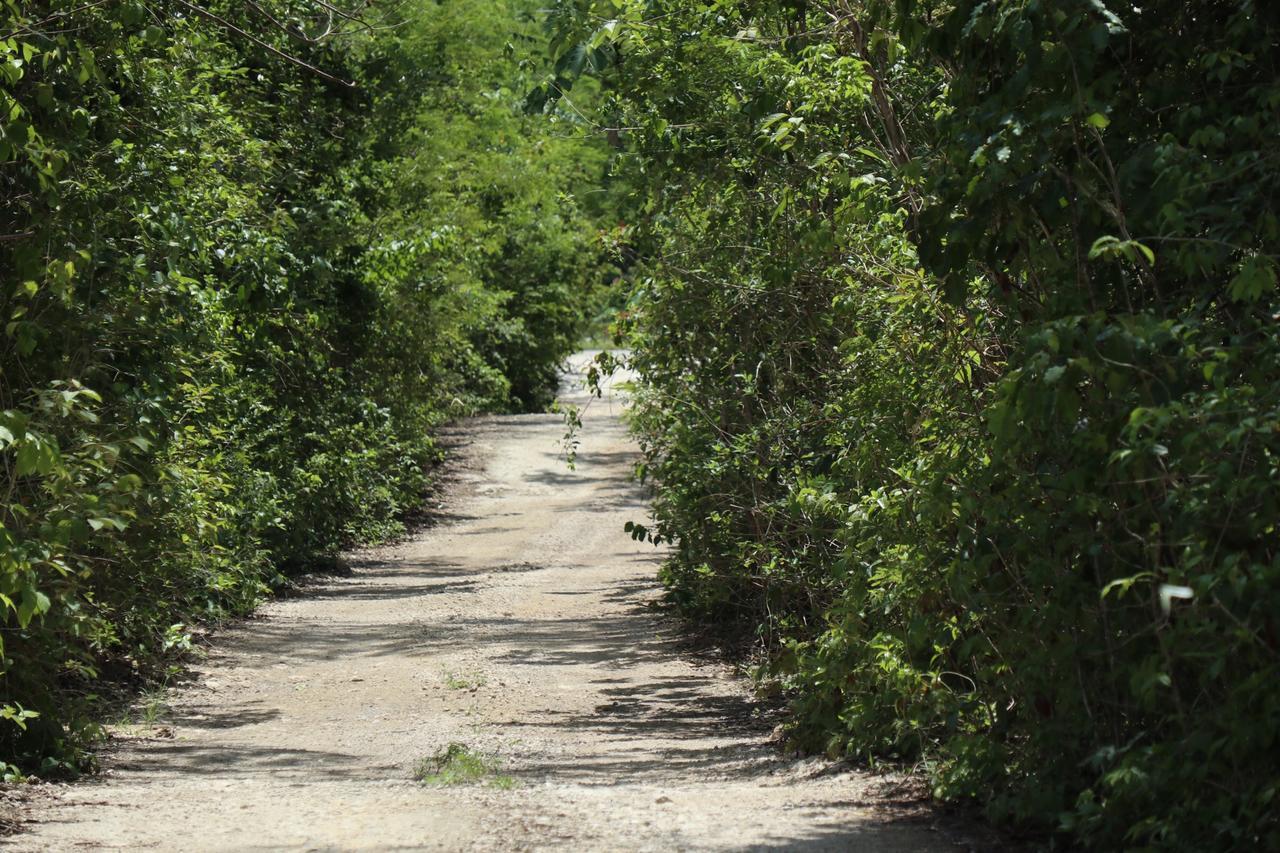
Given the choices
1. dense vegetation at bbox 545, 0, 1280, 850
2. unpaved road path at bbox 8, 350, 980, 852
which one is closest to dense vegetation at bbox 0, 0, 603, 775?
unpaved road path at bbox 8, 350, 980, 852

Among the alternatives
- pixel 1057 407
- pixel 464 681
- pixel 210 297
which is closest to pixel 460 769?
pixel 464 681

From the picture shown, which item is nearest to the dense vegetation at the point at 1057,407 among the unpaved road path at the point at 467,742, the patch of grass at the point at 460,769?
the unpaved road path at the point at 467,742

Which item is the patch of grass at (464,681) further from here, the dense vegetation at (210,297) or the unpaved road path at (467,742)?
the dense vegetation at (210,297)

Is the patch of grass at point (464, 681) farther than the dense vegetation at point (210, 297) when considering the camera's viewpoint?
Yes

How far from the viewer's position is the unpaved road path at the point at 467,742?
279 inches

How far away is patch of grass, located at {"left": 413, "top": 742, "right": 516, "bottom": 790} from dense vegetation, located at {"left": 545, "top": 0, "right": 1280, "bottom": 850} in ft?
6.37

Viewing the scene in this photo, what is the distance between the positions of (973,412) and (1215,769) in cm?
261

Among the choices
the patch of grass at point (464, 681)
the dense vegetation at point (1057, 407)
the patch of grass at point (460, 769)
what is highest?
the dense vegetation at point (1057, 407)

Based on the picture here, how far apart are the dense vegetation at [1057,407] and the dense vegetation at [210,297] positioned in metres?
3.82

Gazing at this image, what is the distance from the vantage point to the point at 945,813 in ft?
23.8

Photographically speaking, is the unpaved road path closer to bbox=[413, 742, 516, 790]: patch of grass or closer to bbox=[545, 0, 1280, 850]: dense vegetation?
bbox=[413, 742, 516, 790]: patch of grass

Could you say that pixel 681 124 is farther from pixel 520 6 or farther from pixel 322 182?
pixel 520 6

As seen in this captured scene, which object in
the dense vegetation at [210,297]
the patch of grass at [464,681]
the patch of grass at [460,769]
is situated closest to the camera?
the patch of grass at [460,769]

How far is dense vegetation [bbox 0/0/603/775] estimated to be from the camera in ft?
28.3
